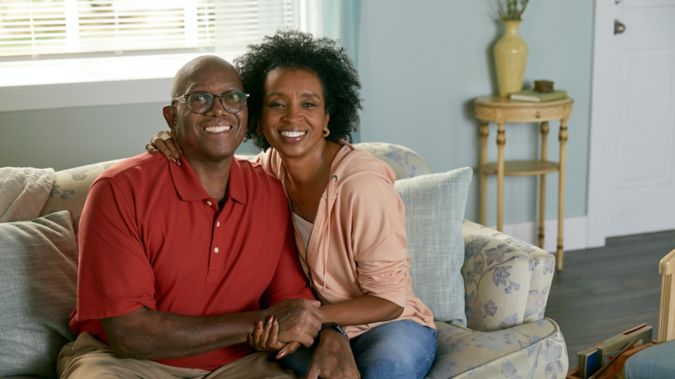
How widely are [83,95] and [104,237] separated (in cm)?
179

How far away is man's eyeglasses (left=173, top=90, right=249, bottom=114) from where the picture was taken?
2.22 metres

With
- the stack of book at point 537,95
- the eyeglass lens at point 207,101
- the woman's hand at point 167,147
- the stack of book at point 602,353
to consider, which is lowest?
Answer: the stack of book at point 602,353

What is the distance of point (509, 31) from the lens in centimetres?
438

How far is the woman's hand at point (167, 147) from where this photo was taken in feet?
7.37

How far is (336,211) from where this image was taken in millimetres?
2316

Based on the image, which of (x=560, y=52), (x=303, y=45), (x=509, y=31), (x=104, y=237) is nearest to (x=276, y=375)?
(x=104, y=237)

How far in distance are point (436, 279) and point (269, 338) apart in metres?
0.60

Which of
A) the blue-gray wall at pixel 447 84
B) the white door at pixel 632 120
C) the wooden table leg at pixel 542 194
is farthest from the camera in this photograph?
the white door at pixel 632 120

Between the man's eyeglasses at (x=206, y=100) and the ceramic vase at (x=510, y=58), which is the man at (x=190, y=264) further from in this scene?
the ceramic vase at (x=510, y=58)

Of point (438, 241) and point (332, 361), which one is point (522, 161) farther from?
point (332, 361)

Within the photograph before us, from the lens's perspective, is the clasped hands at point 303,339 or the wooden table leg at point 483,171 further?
the wooden table leg at point 483,171

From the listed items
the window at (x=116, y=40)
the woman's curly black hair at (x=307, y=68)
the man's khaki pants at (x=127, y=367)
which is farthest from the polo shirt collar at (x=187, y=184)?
the window at (x=116, y=40)

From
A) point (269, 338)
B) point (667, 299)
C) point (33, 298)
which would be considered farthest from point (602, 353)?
point (33, 298)

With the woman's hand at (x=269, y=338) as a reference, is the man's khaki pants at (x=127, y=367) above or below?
below
